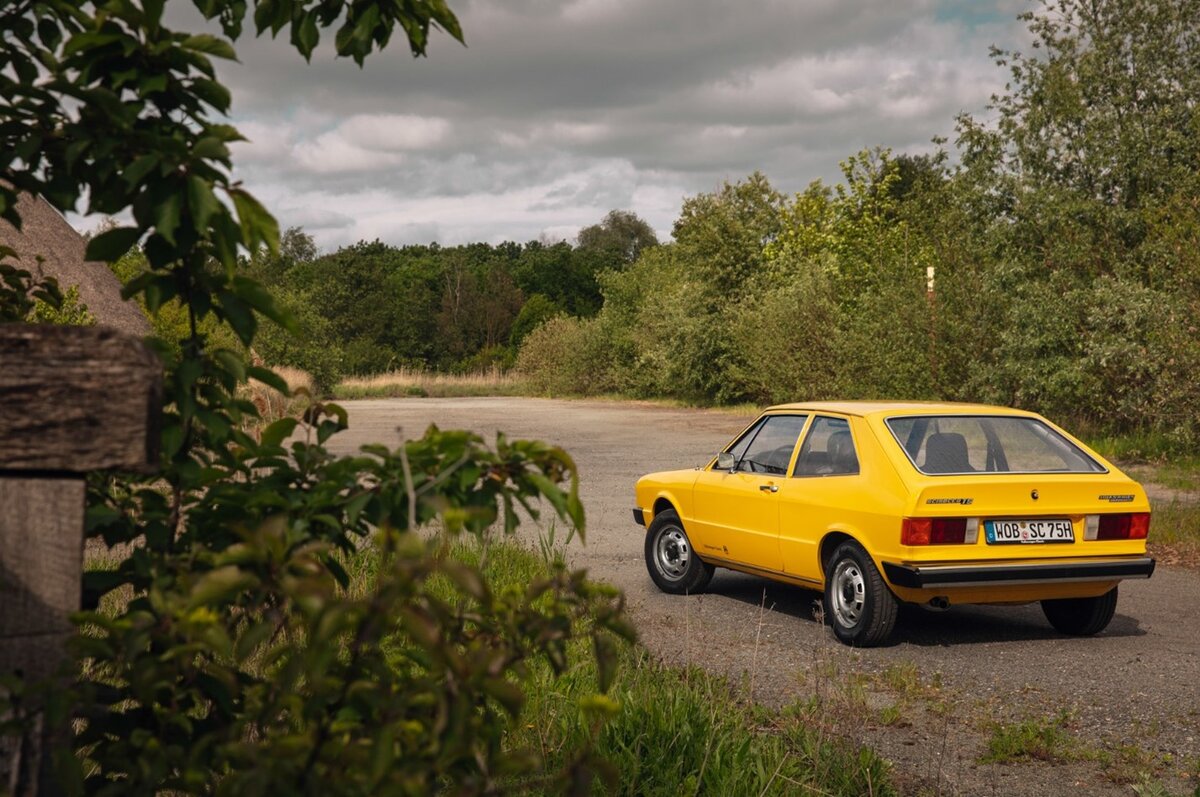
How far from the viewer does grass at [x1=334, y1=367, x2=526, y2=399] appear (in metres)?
72.4

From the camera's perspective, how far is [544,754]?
5.42 metres

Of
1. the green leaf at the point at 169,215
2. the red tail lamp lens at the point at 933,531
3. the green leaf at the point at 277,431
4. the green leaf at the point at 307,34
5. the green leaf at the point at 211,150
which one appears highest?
the green leaf at the point at 307,34

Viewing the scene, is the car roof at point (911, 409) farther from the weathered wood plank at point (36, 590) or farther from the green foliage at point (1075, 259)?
the green foliage at point (1075, 259)

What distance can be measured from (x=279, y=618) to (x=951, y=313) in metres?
26.7

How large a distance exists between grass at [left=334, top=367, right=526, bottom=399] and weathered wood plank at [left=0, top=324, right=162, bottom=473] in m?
67.0

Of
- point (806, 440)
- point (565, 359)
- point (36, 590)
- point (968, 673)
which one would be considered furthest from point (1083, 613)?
point (565, 359)

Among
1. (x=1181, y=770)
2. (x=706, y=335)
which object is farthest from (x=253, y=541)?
(x=706, y=335)

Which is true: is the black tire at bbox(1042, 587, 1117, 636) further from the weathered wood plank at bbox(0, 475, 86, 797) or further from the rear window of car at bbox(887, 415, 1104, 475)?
the weathered wood plank at bbox(0, 475, 86, 797)

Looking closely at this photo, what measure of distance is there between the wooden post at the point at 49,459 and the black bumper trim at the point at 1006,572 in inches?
265

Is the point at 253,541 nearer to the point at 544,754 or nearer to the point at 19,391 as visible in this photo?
the point at 19,391

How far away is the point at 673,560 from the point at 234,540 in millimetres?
8856

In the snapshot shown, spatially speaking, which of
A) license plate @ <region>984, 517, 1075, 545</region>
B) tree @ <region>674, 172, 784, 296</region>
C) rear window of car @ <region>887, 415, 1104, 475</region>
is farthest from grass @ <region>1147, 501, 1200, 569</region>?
tree @ <region>674, 172, 784, 296</region>

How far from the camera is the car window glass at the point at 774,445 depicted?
10094 millimetres

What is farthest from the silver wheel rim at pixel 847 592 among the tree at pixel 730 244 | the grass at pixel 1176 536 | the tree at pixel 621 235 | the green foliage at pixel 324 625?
the tree at pixel 621 235
